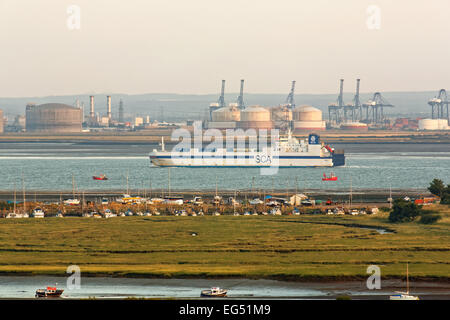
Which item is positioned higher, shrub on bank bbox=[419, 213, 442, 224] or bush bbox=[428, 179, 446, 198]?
bush bbox=[428, 179, 446, 198]

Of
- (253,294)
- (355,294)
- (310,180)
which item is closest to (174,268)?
(253,294)

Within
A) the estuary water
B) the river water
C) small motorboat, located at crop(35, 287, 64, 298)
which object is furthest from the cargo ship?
small motorboat, located at crop(35, 287, 64, 298)

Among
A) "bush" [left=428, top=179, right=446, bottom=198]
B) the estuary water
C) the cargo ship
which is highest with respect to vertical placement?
"bush" [left=428, top=179, right=446, bottom=198]

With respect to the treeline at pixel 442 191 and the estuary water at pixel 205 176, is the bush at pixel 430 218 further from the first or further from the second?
the estuary water at pixel 205 176

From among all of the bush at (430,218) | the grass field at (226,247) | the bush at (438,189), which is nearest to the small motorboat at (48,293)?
the grass field at (226,247)

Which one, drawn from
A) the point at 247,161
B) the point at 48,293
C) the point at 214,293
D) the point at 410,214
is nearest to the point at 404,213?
the point at 410,214

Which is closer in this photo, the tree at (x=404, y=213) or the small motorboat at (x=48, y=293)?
the small motorboat at (x=48, y=293)

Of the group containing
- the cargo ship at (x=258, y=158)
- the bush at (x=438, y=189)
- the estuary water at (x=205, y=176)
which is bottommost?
the estuary water at (x=205, y=176)

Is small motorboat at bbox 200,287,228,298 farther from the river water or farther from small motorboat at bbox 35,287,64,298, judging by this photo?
small motorboat at bbox 35,287,64,298
